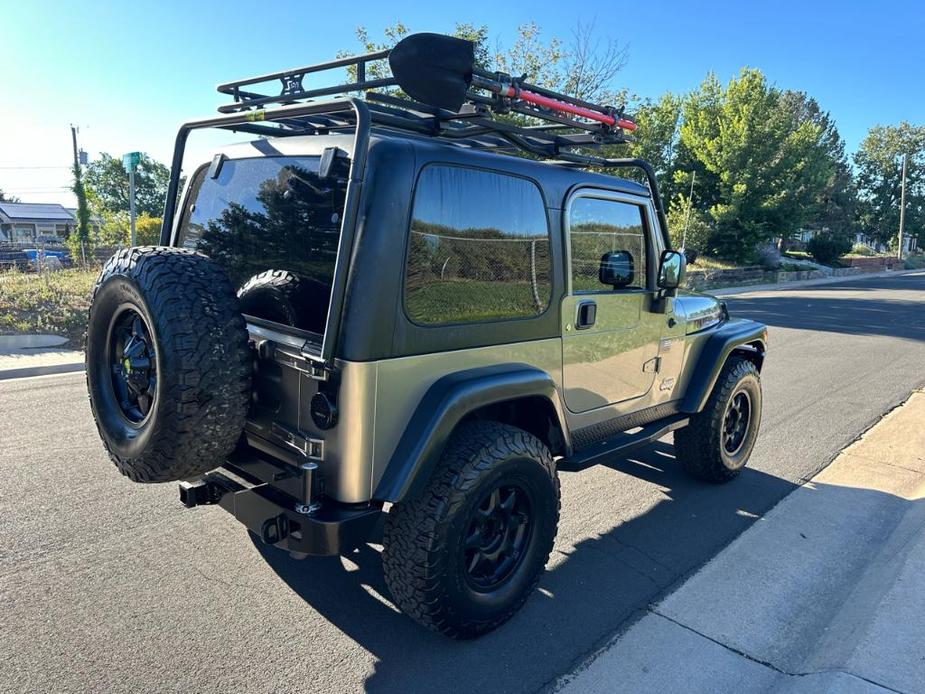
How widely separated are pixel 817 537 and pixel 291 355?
128 inches

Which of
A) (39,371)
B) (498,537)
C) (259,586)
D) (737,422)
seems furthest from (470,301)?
(39,371)

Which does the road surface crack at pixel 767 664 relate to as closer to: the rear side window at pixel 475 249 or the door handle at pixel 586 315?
the door handle at pixel 586 315

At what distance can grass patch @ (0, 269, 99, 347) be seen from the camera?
356 inches

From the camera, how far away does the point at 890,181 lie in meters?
60.2

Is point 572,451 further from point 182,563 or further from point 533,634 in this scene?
point 182,563

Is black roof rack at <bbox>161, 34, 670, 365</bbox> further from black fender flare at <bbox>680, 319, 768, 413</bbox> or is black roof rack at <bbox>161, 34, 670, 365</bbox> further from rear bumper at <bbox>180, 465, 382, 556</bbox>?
black fender flare at <bbox>680, 319, 768, 413</bbox>

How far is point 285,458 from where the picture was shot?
8.40ft

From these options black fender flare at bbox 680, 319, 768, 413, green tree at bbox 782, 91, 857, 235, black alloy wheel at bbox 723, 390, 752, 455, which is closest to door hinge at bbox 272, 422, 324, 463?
black fender flare at bbox 680, 319, 768, 413

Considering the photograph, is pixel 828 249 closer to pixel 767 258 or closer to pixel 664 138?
pixel 767 258

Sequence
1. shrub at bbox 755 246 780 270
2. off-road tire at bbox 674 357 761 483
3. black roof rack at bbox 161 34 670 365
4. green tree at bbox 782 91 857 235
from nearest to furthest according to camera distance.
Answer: black roof rack at bbox 161 34 670 365 < off-road tire at bbox 674 357 761 483 < shrub at bbox 755 246 780 270 < green tree at bbox 782 91 857 235

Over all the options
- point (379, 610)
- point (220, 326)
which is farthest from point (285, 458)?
point (379, 610)

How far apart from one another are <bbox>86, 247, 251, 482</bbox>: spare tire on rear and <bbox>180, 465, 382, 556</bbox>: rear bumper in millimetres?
218

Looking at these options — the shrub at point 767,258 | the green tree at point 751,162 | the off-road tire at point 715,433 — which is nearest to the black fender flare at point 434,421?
the off-road tire at point 715,433

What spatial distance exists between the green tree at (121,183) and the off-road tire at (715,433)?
6595 cm
